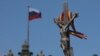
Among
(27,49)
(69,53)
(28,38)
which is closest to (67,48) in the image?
(69,53)

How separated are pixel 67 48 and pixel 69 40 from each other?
4.15ft

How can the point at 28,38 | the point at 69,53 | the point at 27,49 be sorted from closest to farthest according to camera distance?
Result: the point at 69,53, the point at 28,38, the point at 27,49

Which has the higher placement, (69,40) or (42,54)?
(69,40)

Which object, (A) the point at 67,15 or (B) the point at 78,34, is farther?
(A) the point at 67,15

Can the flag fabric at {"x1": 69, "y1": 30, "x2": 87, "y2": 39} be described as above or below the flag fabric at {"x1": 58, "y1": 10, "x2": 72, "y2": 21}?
below

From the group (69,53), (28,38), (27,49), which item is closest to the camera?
(69,53)

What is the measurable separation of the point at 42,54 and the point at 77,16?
1614 inches

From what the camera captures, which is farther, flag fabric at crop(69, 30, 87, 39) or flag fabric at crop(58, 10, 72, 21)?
flag fabric at crop(58, 10, 72, 21)

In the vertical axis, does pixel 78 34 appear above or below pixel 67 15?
below

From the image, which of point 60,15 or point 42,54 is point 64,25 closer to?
point 60,15

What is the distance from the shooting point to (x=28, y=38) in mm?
110062

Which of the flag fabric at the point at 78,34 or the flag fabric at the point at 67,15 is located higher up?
the flag fabric at the point at 67,15

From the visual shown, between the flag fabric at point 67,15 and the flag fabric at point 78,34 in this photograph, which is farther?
the flag fabric at point 67,15

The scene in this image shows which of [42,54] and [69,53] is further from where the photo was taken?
[42,54]
